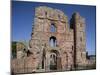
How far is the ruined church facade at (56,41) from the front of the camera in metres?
3.94

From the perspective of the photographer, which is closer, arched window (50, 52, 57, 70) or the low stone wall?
the low stone wall

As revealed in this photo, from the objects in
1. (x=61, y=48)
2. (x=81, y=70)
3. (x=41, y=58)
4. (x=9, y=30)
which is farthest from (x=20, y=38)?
(x=81, y=70)

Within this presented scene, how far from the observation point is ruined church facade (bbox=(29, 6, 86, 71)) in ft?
12.9

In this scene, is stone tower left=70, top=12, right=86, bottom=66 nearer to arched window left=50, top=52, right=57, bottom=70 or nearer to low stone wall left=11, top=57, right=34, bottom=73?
arched window left=50, top=52, right=57, bottom=70

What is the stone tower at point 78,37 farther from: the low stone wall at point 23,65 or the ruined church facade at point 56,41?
the low stone wall at point 23,65

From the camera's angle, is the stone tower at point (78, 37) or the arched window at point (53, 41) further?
the stone tower at point (78, 37)

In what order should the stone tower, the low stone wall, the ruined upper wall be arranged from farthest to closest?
the stone tower
the ruined upper wall
the low stone wall

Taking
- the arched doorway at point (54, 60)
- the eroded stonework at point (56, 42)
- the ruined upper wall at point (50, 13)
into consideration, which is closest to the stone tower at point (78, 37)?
the eroded stonework at point (56, 42)

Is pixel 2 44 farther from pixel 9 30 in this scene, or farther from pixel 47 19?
pixel 47 19

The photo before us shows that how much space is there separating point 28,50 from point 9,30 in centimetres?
45

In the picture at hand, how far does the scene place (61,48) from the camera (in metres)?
4.08

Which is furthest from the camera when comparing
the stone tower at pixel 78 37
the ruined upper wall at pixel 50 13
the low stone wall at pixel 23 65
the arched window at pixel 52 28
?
the stone tower at pixel 78 37

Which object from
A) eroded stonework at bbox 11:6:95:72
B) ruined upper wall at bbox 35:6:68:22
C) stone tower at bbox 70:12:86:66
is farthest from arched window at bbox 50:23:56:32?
stone tower at bbox 70:12:86:66

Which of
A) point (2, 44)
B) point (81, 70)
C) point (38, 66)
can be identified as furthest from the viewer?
point (81, 70)
